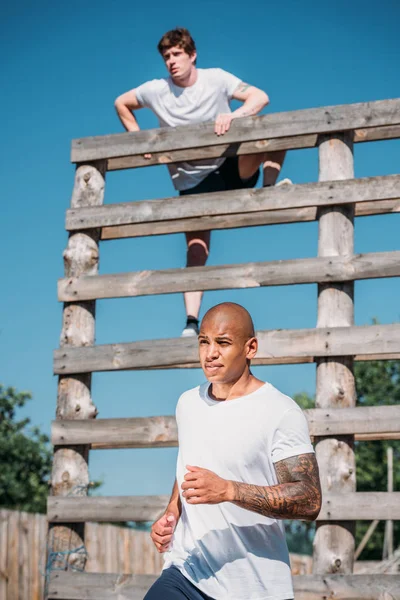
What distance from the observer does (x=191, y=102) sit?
7395 millimetres

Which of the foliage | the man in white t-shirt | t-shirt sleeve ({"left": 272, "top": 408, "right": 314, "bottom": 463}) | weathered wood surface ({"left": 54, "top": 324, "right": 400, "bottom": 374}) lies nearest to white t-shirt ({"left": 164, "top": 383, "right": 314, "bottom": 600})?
t-shirt sleeve ({"left": 272, "top": 408, "right": 314, "bottom": 463})

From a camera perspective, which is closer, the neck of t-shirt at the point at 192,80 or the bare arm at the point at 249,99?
the bare arm at the point at 249,99

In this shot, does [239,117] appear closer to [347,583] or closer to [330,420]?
[330,420]

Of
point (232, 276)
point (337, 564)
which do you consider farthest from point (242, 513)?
point (232, 276)

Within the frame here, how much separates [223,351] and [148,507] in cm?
303

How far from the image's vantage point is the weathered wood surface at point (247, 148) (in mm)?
6887

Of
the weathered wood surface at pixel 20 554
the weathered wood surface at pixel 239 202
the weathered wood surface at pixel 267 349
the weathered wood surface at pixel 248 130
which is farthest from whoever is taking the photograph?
the weathered wood surface at pixel 20 554

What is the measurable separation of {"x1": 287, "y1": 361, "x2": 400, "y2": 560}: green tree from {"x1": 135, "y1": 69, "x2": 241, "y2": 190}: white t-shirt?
25.2 meters

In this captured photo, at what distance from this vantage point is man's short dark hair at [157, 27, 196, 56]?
729 centimetres

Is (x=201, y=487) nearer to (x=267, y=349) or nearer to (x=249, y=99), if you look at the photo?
(x=267, y=349)

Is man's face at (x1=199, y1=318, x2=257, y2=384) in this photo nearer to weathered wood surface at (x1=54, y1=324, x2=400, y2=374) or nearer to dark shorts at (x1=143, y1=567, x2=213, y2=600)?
dark shorts at (x1=143, y1=567, x2=213, y2=600)

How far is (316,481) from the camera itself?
10.9 feet

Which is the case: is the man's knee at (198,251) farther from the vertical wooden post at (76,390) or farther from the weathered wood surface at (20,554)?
the weathered wood surface at (20,554)

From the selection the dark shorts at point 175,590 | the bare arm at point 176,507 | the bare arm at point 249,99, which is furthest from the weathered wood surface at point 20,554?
the dark shorts at point 175,590
